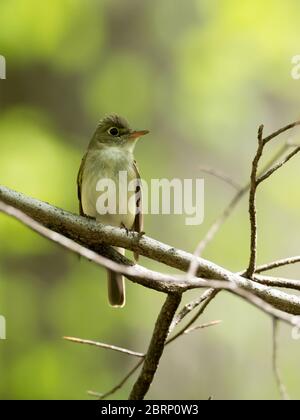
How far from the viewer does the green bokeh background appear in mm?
6270

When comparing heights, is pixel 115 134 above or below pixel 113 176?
above

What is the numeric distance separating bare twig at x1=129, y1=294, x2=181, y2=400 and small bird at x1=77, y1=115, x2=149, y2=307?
5.67 feet

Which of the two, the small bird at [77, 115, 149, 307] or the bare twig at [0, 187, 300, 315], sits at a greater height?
the small bird at [77, 115, 149, 307]

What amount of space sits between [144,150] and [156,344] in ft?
13.6

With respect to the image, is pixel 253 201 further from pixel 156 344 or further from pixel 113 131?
pixel 113 131

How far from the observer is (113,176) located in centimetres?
458

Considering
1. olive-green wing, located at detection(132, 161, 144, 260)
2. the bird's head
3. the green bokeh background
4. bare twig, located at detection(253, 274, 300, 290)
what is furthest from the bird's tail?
bare twig, located at detection(253, 274, 300, 290)

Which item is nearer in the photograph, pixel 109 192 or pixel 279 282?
pixel 279 282

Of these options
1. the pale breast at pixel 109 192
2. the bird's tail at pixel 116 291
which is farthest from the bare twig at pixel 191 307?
the bird's tail at pixel 116 291

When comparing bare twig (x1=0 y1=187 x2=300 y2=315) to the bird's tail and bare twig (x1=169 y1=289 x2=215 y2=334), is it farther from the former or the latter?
the bird's tail

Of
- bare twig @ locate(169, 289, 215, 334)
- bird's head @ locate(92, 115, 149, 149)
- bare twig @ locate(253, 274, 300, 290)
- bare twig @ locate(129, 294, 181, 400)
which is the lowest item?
bare twig @ locate(129, 294, 181, 400)

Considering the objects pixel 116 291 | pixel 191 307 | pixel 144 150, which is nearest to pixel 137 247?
pixel 191 307

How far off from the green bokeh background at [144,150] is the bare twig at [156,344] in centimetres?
337

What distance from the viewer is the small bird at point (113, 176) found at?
15.0 ft
